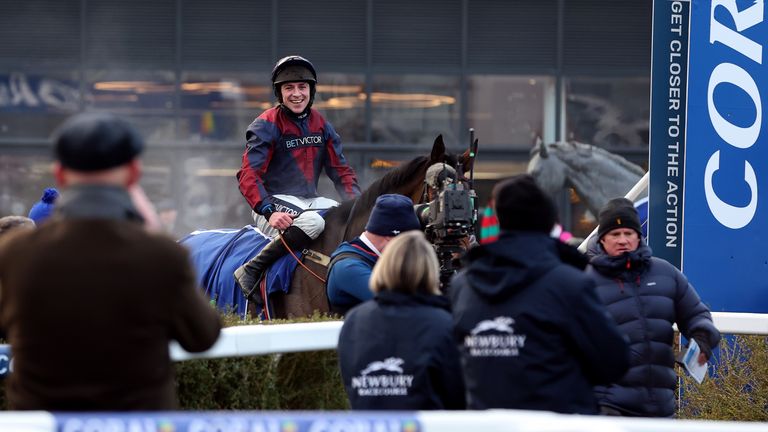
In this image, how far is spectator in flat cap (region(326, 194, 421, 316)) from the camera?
6176 millimetres

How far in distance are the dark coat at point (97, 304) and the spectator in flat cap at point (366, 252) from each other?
273cm

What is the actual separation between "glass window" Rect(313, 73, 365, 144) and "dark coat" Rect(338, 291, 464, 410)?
37.9 ft

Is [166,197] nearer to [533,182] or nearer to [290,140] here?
[290,140]

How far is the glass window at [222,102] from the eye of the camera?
16.0m

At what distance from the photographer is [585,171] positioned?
49.4 ft

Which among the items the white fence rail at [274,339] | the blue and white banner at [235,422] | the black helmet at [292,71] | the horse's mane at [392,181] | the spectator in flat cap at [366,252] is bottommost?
the white fence rail at [274,339]

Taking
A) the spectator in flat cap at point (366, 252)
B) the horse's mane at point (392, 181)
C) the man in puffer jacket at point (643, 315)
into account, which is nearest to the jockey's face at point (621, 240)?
the man in puffer jacket at point (643, 315)

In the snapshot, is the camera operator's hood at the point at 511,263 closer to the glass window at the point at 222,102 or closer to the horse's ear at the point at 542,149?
the horse's ear at the point at 542,149

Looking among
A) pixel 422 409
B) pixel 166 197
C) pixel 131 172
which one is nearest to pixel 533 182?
pixel 422 409

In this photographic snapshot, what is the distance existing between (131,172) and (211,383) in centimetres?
250

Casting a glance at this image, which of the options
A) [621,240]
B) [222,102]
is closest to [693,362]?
[621,240]

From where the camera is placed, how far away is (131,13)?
52.3 ft

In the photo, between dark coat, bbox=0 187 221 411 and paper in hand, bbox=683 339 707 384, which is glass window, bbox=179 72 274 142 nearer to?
paper in hand, bbox=683 339 707 384

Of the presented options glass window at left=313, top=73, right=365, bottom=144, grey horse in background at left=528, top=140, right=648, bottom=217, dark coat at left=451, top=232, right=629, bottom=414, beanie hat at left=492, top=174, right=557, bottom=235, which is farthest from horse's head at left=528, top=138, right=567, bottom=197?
dark coat at left=451, top=232, right=629, bottom=414
